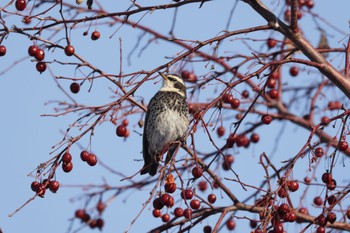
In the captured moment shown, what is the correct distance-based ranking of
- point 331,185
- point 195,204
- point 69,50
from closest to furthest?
1. point 331,185
2. point 69,50
3. point 195,204

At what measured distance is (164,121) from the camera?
652 centimetres

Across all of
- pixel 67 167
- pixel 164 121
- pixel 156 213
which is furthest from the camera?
pixel 164 121

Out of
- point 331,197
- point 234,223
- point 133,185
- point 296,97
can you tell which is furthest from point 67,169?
point 296,97

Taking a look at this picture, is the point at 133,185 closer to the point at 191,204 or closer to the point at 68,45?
the point at 191,204

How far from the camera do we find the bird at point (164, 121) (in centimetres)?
649

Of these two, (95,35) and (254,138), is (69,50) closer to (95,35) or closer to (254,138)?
(95,35)

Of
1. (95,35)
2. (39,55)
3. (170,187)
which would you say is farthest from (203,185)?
(39,55)

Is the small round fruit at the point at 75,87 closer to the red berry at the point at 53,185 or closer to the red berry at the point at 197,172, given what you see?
the red berry at the point at 53,185

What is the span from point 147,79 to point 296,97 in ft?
13.2

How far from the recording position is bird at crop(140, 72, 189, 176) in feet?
21.3

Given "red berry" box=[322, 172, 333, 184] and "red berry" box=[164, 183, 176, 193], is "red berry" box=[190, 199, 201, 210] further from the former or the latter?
"red berry" box=[322, 172, 333, 184]

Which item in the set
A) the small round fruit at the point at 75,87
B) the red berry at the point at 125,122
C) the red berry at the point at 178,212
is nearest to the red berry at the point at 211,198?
the red berry at the point at 178,212

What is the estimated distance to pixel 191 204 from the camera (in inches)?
196

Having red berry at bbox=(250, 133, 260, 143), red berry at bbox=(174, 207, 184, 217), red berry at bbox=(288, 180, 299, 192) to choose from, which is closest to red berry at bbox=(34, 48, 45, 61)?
red berry at bbox=(174, 207, 184, 217)
